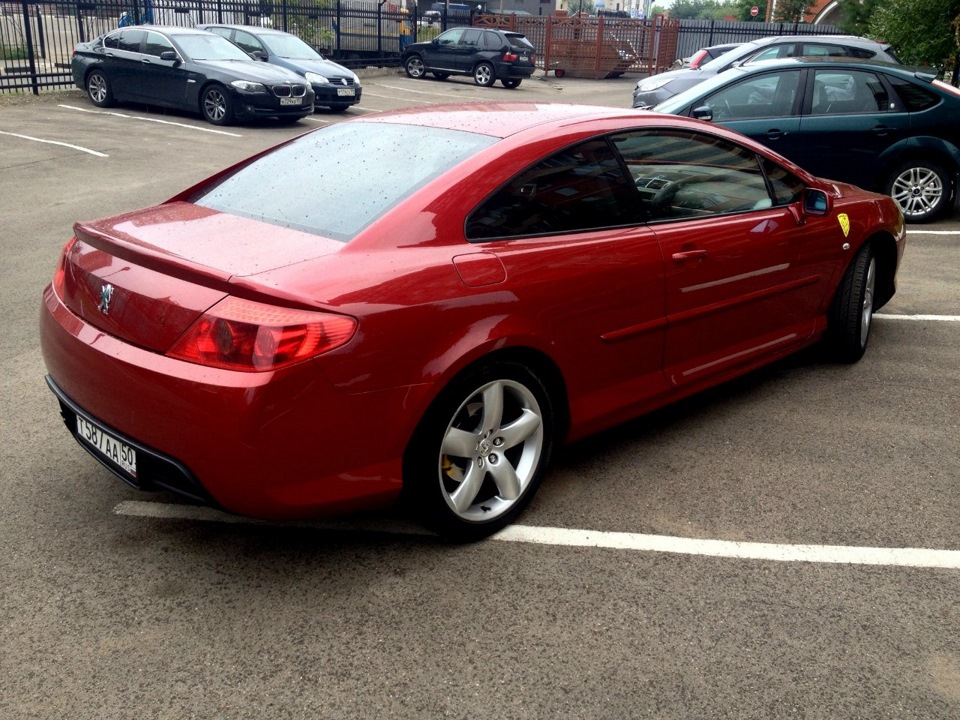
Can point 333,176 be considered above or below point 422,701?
above

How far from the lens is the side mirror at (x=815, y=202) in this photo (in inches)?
196

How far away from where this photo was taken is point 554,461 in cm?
438

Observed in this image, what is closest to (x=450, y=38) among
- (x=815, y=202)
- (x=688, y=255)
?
(x=815, y=202)

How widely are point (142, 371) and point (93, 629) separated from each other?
81 centimetres

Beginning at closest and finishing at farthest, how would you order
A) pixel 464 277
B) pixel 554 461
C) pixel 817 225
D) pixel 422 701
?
pixel 422 701 → pixel 464 277 → pixel 554 461 → pixel 817 225

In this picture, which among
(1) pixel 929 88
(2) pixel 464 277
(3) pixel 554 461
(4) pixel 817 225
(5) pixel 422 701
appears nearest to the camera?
(5) pixel 422 701

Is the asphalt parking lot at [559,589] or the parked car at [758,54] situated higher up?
the parked car at [758,54]

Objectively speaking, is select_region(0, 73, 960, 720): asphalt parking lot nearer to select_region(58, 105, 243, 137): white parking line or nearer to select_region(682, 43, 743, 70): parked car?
select_region(58, 105, 243, 137): white parking line

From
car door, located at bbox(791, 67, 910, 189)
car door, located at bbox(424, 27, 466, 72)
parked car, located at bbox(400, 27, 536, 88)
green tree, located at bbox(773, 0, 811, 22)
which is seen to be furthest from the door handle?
green tree, located at bbox(773, 0, 811, 22)

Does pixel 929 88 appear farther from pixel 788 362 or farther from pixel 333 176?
pixel 333 176

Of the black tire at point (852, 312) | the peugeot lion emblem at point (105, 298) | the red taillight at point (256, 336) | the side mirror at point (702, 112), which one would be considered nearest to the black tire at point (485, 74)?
the side mirror at point (702, 112)

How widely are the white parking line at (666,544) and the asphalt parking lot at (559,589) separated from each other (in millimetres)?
12

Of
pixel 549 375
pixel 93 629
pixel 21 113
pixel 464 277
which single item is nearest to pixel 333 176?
pixel 464 277

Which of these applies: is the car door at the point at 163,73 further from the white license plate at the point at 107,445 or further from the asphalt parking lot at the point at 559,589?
the white license plate at the point at 107,445
